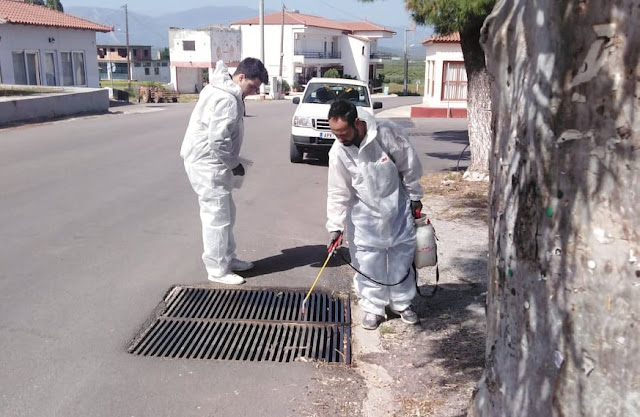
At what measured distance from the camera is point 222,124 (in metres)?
5.43

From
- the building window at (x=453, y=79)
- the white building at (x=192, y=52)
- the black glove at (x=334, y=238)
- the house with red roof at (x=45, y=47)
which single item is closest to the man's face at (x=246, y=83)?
the black glove at (x=334, y=238)

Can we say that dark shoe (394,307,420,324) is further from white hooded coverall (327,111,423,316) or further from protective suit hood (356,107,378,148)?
protective suit hood (356,107,378,148)

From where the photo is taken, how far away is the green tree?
973 cm

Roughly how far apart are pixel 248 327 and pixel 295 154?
8545 mm

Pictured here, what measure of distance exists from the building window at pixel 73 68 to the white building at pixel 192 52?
24708mm

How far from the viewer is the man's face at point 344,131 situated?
443 centimetres

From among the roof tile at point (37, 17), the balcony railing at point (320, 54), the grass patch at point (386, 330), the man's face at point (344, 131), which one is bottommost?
the grass patch at point (386, 330)

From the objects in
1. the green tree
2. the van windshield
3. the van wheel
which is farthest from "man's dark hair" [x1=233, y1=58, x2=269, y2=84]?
the van windshield

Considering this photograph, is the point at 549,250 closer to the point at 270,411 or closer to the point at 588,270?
the point at 588,270

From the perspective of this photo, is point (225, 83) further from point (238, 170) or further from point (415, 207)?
point (415, 207)

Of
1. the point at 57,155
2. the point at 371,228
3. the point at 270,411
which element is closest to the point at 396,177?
the point at 371,228

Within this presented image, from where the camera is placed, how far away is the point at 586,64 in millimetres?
1718

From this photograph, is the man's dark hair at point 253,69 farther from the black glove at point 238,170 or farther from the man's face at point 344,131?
the man's face at point 344,131

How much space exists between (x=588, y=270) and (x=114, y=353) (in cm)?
351
